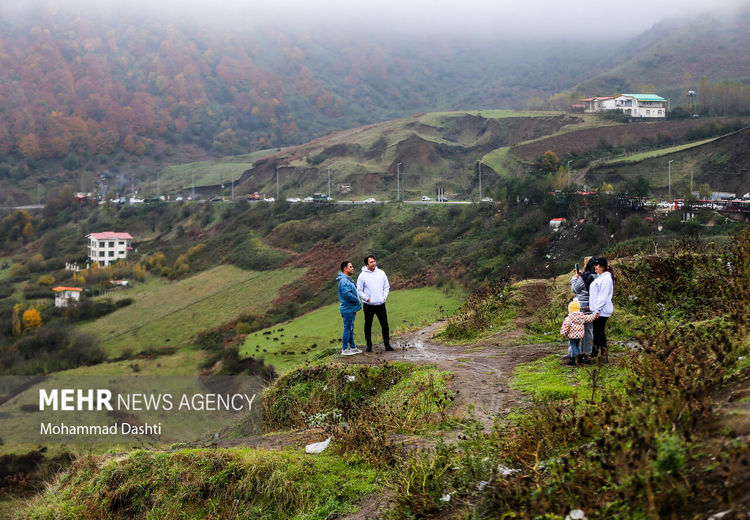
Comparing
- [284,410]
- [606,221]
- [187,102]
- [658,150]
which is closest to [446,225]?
[606,221]

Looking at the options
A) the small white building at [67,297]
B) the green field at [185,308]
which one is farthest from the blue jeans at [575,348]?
the small white building at [67,297]

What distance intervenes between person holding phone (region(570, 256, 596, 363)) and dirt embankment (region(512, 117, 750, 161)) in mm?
48498

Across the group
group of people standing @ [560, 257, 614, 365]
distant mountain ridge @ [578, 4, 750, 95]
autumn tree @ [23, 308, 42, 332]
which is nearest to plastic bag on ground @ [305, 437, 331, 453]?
group of people standing @ [560, 257, 614, 365]

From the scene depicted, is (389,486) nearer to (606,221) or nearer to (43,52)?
(606,221)

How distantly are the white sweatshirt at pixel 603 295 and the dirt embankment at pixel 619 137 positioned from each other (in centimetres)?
4902

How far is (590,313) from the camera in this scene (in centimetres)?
741

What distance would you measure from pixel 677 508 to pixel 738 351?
7.72ft

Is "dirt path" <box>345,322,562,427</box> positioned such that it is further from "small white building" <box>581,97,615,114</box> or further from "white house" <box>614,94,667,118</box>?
"small white building" <box>581,97,615,114</box>

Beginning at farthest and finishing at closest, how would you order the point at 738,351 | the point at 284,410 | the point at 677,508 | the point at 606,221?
the point at 606,221, the point at 284,410, the point at 738,351, the point at 677,508

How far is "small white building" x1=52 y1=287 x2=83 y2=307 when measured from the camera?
47.6 m

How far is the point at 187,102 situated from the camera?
484 ft

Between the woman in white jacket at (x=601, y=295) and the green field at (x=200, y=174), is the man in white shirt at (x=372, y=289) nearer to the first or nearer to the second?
the woman in white jacket at (x=601, y=295)

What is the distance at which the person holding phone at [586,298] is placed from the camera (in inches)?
292

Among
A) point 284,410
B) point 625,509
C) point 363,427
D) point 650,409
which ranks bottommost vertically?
point 284,410
